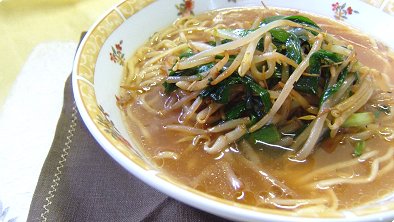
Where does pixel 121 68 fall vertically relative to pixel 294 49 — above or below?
below

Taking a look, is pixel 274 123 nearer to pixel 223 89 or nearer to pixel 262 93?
pixel 262 93

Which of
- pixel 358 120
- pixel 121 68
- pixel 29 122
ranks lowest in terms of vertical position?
pixel 29 122

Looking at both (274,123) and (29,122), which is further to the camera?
(29,122)

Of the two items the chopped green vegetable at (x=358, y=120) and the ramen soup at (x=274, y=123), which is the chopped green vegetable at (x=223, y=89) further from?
the chopped green vegetable at (x=358, y=120)

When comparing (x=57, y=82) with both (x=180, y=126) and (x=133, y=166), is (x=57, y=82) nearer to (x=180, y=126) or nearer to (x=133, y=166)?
(x=180, y=126)

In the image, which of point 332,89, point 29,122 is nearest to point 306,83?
point 332,89

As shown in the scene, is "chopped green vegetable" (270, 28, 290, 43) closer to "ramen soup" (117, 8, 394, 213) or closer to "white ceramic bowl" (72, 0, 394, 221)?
"ramen soup" (117, 8, 394, 213)

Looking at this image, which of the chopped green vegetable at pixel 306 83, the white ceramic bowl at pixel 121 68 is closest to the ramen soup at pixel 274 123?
the chopped green vegetable at pixel 306 83
